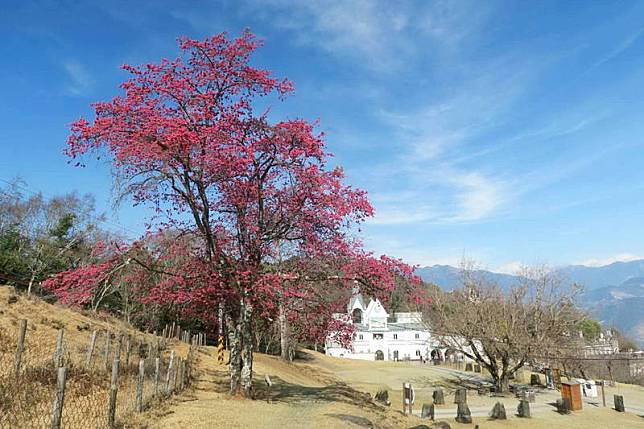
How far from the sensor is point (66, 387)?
39.1 feet

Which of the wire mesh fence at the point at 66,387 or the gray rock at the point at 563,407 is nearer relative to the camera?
the wire mesh fence at the point at 66,387

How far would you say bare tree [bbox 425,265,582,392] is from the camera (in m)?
38.2

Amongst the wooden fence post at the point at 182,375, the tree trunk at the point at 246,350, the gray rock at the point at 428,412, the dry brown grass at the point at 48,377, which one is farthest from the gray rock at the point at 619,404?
the wooden fence post at the point at 182,375

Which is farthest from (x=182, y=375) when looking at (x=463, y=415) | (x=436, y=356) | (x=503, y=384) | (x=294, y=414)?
(x=436, y=356)

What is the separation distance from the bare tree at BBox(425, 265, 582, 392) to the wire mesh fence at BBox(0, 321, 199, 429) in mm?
28463

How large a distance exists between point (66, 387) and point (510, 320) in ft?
117

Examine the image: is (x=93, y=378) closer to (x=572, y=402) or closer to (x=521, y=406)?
(x=521, y=406)

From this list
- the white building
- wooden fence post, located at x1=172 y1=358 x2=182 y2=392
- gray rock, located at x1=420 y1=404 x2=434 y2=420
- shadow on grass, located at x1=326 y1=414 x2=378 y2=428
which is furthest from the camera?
the white building

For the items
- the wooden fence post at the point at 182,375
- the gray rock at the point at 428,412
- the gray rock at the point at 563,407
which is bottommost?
the gray rock at the point at 563,407

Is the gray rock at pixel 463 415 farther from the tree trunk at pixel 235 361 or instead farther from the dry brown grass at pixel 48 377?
the dry brown grass at pixel 48 377

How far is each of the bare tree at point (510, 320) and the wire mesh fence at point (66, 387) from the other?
28.5 m

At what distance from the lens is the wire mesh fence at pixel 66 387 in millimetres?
8680

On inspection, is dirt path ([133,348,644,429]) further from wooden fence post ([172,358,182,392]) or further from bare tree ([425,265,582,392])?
bare tree ([425,265,582,392])

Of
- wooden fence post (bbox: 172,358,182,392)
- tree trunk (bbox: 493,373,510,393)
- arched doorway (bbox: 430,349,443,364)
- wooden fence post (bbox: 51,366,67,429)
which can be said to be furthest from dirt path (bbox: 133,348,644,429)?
arched doorway (bbox: 430,349,443,364)
